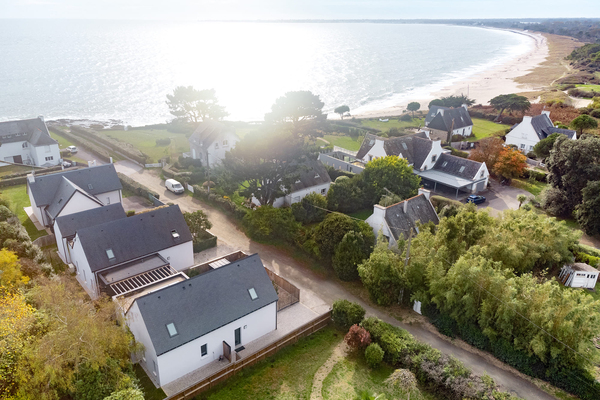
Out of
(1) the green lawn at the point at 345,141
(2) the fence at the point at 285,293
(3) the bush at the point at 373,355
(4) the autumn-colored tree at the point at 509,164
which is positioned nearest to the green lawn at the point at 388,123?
(1) the green lawn at the point at 345,141

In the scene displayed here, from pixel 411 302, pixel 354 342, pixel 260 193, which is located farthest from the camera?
pixel 260 193

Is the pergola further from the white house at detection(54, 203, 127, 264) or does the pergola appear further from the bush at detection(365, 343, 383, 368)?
the white house at detection(54, 203, 127, 264)

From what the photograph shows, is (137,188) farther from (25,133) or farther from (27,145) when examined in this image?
(25,133)

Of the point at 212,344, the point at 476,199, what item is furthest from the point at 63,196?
the point at 476,199

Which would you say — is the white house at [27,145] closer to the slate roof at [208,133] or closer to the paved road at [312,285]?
the paved road at [312,285]

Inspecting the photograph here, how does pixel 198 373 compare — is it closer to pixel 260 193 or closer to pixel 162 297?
pixel 162 297

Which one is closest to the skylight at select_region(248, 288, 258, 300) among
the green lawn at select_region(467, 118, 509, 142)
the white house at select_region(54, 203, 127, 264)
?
the white house at select_region(54, 203, 127, 264)

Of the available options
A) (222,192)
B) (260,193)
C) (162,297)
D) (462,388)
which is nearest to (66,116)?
(222,192)

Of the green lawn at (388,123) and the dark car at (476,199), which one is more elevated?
the dark car at (476,199)
